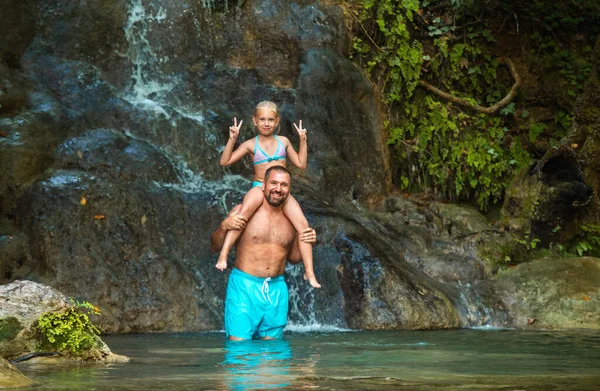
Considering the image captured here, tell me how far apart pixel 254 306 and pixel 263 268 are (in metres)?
0.35

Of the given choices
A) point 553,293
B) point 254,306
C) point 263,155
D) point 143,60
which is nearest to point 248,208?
point 254,306

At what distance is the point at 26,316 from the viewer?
6.11 m

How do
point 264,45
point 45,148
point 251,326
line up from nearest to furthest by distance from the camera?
point 251,326, point 45,148, point 264,45

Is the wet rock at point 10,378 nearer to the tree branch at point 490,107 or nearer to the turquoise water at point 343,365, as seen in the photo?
the turquoise water at point 343,365

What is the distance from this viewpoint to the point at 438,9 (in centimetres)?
1661

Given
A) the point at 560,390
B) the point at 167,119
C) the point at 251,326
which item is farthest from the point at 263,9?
the point at 560,390

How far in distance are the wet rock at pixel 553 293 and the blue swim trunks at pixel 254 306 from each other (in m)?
3.96

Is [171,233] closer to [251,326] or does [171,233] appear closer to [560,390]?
[251,326]

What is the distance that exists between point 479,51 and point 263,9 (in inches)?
164

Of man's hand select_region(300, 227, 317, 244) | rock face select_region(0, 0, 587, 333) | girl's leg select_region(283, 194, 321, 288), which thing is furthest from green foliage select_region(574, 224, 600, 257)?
man's hand select_region(300, 227, 317, 244)

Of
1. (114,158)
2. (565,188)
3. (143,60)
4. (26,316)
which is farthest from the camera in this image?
(143,60)

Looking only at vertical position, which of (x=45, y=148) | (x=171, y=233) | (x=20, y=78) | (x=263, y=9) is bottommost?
(x=171, y=233)

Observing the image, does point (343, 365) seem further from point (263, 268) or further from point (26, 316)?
point (263, 268)

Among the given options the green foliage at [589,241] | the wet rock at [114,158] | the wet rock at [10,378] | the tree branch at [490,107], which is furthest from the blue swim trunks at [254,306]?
the tree branch at [490,107]
